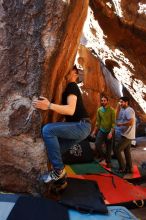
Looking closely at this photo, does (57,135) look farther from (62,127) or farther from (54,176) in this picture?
(54,176)

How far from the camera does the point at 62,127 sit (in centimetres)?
439

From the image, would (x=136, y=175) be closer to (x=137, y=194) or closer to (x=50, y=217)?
(x=137, y=194)

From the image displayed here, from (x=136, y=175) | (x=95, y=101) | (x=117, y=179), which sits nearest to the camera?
(x=117, y=179)

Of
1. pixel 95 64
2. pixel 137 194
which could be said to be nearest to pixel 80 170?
pixel 137 194

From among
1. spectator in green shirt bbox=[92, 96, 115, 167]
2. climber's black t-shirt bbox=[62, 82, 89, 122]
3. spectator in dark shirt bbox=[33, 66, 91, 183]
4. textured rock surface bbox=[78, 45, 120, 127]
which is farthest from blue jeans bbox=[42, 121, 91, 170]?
textured rock surface bbox=[78, 45, 120, 127]

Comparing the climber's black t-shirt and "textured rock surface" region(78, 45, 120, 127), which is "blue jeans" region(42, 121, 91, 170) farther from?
"textured rock surface" region(78, 45, 120, 127)

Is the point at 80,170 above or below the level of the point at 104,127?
below

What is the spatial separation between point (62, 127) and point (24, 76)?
96 cm

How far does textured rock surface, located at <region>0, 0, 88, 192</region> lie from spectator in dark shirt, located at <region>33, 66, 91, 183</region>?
264 mm

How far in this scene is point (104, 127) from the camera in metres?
8.12

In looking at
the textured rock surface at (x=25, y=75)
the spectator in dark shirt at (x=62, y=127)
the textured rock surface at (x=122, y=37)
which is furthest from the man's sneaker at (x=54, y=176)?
the textured rock surface at (x=122, y=37)

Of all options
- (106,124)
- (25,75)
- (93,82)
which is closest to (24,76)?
(25,75)

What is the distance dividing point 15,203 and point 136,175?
13.8 ft

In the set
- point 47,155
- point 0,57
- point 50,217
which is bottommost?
point 50,217
